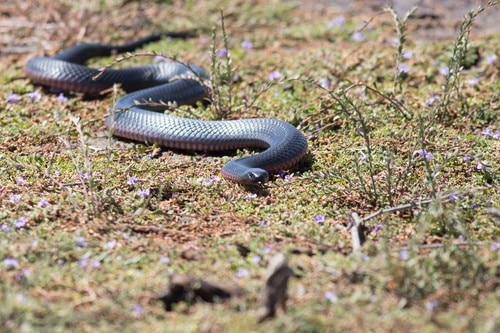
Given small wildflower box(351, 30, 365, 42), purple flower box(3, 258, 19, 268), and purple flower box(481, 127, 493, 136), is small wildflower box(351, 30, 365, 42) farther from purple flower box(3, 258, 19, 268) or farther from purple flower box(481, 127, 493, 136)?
purple flower box(3, 258, 19, 268)

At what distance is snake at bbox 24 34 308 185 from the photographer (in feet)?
20.9

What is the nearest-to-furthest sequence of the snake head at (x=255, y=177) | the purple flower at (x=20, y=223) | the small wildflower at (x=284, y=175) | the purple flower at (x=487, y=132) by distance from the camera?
the purple flower at (x=20, y=223) < the snake head at (x=255, y=177) < the small wildflower at (x=284, y=175) < the purple flower at (x=487, y=132)

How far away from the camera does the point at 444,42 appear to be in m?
9.64

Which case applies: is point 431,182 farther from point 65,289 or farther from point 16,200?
point 16,200

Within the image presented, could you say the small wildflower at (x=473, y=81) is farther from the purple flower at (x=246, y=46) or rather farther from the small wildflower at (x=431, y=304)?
the small wildflower at (x=431, y=304)

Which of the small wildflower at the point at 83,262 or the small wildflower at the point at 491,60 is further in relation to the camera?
the small wildflower at the point at 491,60

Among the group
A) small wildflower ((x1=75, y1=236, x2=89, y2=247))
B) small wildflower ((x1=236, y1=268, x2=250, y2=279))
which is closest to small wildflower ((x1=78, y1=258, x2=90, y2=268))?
small wildflower ((x1=75, y1=236, x2=89, y2=247))

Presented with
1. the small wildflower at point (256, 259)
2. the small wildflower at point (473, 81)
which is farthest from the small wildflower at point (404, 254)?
the small wildflower at point (473, 81)

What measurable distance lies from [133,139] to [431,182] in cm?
320

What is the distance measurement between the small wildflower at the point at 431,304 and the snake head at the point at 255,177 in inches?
85.7

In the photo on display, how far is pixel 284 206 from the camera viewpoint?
18.7 feet

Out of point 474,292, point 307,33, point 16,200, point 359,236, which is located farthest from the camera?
point 307,33

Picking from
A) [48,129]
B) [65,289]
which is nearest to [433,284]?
[65,289]

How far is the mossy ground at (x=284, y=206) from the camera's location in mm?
4070
